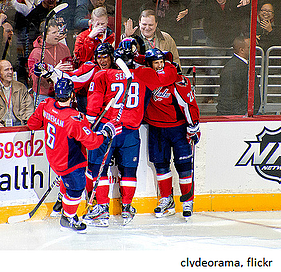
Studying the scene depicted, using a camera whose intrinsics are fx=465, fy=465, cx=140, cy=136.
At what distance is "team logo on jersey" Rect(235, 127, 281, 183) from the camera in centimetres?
396

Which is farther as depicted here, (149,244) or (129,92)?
(129,92)

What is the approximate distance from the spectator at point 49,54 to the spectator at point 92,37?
95mm

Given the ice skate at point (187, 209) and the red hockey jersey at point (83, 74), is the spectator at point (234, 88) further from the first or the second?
the red hockey jersey at point (83, 74)

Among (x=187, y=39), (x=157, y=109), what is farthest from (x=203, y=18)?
(x=157, y=109)

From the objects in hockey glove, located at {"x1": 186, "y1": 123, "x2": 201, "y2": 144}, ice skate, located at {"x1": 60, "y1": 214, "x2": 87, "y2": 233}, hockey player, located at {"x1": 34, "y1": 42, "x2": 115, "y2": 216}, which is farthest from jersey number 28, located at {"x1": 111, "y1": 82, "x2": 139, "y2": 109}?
ice skate, located at {"x1": 60, "y1": 214, "x2": 87, "y2": 233}

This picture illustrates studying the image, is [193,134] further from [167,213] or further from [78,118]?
[78,118]

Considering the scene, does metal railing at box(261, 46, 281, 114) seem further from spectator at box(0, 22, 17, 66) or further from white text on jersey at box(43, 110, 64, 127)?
spectator at box(0, 22, 17, 66)

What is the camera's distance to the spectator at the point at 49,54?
3605 millimetres

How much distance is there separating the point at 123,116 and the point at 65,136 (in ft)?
1.81

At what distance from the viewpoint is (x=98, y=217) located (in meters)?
3.63

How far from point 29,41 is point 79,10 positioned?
1.53 ft

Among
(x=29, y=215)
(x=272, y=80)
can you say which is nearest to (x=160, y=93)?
(x=272, y=80)

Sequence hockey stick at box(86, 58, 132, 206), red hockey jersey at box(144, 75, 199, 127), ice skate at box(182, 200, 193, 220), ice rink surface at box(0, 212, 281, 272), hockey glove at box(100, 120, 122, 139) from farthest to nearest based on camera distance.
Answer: ice skate at box(182, 200, 193, 220) < red hockey jersey at box(144, 75, 199, 127) < hockey stick at box(86, 58, 132, 206) < hockey glove at box(100, 120, 122, 139) < ice rink surface at box(0, 212, 281, 272)

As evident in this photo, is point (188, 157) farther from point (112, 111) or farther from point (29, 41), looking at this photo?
point (29, 41)
